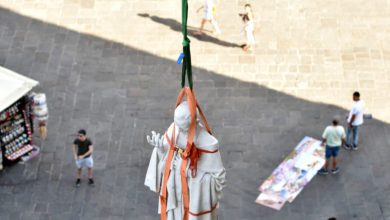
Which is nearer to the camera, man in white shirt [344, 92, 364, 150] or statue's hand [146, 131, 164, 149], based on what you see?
statue's hand [146, 131, 164, 149]

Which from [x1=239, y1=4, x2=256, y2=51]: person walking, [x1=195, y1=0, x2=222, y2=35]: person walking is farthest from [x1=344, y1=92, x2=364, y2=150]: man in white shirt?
[x1=195, y1=0, x2=222, y2=35]: person walking

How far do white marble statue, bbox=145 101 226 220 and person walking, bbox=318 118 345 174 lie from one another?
9207mm

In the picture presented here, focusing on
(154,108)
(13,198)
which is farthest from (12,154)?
(154,108)

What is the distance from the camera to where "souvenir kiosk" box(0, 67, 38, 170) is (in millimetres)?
18828

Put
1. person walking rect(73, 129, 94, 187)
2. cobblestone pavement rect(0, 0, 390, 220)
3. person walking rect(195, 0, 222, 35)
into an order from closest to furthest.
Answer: person walking rect(73, 129, 94, 187)
cobblestone pavement rect(0, 0, 390, 220)
person walking rect(195, 0, 222, 35)

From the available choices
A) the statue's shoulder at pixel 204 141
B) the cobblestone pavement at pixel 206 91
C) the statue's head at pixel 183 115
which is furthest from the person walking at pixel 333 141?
the statue's head at pixel 183 115

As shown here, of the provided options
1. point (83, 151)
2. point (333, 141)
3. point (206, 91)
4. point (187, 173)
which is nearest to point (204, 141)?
point (187, 173)

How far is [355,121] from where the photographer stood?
1947 centimetres

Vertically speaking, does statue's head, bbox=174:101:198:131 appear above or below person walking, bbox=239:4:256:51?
above

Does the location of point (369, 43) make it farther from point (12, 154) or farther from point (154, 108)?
point (12, 154)

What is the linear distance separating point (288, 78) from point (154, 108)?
3.48m

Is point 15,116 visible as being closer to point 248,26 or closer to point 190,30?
point 190,30

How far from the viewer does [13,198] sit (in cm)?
1914

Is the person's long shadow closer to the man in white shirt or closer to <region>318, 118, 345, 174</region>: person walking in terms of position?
the man in white shirt
